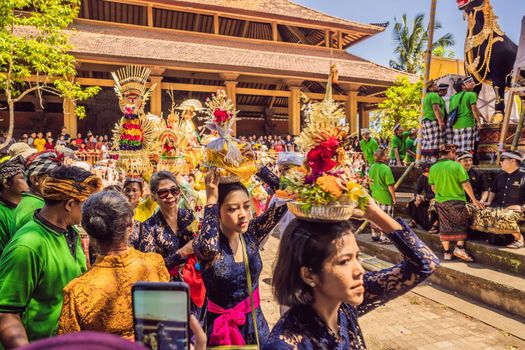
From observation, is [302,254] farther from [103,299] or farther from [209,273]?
[209,273]

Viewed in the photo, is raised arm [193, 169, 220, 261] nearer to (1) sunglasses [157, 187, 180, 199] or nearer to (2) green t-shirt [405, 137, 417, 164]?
(1) sunglasses [157, 187, 180, 199]

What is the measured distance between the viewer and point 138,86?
5.04 metres

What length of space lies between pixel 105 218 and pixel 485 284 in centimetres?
475

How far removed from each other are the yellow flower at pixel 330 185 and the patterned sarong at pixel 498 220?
15.1 ft

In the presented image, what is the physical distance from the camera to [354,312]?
5.75ft

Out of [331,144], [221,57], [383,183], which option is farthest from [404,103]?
[331,144]

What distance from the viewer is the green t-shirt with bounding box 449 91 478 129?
704 centimetres

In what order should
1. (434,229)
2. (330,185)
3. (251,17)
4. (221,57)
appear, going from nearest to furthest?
(330,185) < (434,229) < (221,57) < (251,17)

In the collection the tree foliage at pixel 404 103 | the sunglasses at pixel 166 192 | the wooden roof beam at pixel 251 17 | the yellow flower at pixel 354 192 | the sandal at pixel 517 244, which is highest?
the wooden roof beam at pixel 251 17

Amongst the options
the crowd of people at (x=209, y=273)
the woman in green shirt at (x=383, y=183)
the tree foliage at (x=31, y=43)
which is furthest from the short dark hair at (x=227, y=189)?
the tree foliage at (x=31, y=43)

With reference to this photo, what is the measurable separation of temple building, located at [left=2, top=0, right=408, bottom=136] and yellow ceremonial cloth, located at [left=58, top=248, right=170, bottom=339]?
1577cm

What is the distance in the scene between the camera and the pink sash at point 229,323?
91.0 inches

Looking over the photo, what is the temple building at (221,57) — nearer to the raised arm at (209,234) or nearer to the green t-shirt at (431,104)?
the green t-shirt at (431,104)

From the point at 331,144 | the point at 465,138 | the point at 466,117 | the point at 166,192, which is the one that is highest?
the point at 466,117
